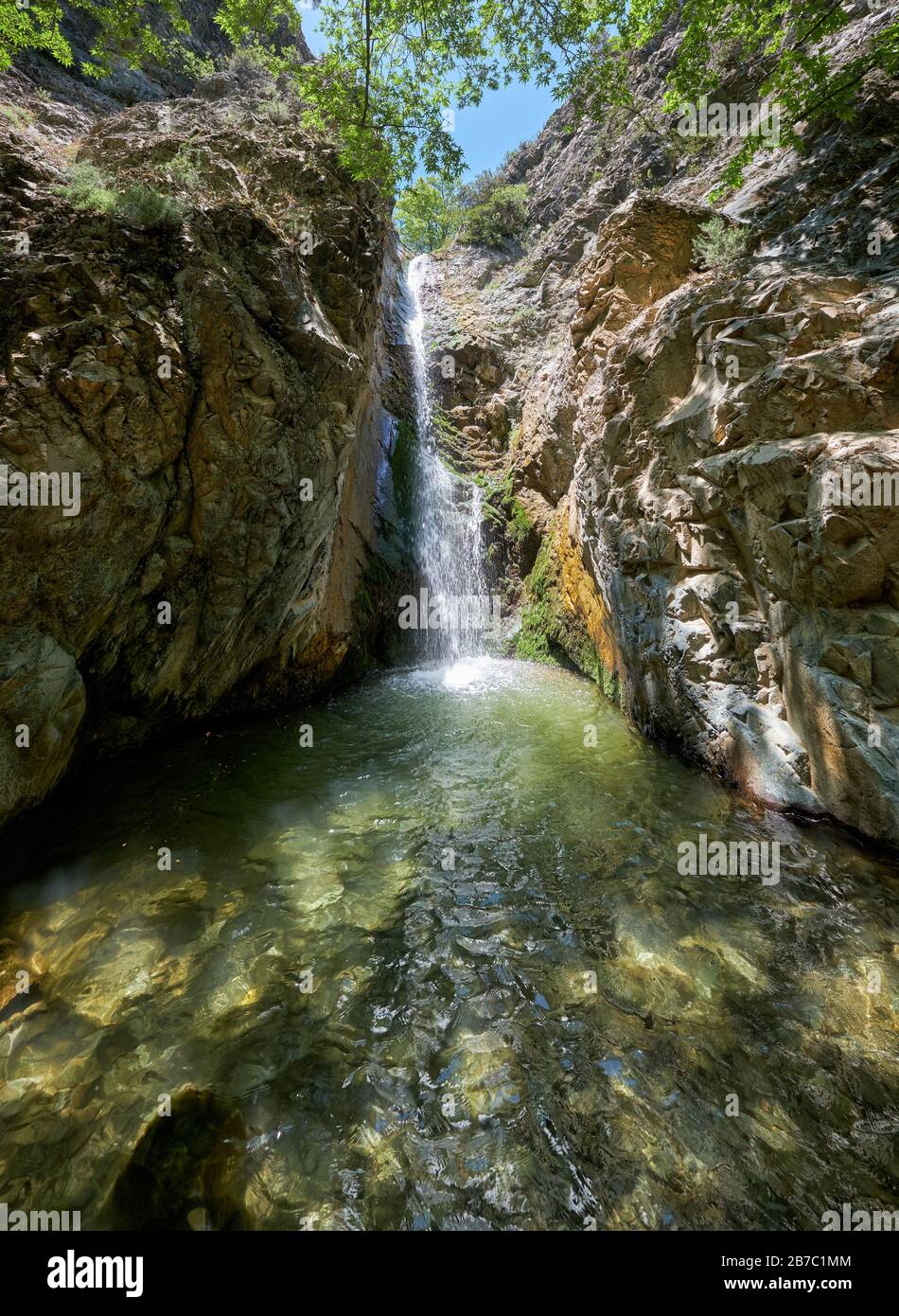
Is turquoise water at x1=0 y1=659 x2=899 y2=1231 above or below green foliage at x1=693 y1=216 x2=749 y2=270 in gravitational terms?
below

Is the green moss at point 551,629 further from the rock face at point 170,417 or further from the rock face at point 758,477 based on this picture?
the rock face at point 170,417

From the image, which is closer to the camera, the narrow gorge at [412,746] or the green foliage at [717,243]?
the narrow gorge at [412,746]

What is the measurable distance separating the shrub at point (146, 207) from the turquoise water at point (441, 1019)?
256 inches

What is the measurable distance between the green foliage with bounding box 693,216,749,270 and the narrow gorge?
0.13 meters

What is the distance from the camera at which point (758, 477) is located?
5.27m

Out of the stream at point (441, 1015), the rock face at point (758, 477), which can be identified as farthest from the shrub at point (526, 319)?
the stream at point (441, 1015)

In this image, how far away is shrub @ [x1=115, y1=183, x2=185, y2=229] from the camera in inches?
220

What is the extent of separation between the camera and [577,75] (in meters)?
7.90

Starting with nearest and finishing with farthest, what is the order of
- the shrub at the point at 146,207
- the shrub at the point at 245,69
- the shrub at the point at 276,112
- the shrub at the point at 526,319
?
the shrub at the point at 146,207 < the shrub at the point at 276,112 < the shrub at the point at 245,69 < the shrub at the point at 526,319

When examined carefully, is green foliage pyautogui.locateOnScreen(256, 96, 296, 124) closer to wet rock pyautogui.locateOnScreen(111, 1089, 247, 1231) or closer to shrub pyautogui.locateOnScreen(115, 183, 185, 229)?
shrub pyautogui.locateOnScreen(115, 183, 185, 229)

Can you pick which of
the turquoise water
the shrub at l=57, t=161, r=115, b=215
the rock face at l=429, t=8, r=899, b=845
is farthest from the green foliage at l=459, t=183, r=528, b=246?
the turquoise water

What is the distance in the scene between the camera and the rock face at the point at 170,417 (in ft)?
14.6

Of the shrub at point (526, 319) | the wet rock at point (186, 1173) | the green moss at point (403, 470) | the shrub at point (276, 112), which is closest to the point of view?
the wet rock at point (186, 1173)
